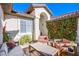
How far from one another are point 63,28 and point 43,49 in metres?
0.52

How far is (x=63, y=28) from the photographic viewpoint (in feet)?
22.2

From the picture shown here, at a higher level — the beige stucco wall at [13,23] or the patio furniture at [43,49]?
the beige stucco wall at [13,23]

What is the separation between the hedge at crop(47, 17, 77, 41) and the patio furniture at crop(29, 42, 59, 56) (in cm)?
21

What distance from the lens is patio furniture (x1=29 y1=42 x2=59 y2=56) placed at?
6750 mm

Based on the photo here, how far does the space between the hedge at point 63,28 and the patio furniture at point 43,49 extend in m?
0.21

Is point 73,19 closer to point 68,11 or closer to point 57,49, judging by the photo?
point 68,11

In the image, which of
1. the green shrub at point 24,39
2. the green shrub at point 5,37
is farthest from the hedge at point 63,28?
the green shrub at point 5,37

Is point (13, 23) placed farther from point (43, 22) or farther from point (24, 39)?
point (43, 22)

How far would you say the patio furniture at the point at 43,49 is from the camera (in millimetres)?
6750

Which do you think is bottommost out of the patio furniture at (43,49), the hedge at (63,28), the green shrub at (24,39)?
the patio furniture at (43,49)

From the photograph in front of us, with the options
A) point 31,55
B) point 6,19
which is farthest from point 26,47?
point 6,19

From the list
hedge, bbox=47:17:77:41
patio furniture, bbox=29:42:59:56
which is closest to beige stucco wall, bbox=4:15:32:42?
patio furniture, bbox=29:42:59:56

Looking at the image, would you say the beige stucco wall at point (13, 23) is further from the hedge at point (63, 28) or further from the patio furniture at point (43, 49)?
the hedge at point (63, 28)

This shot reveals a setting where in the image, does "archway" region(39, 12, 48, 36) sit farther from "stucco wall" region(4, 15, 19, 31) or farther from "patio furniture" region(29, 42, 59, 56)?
"stucco wall" region(4, 15, 19, 31)
